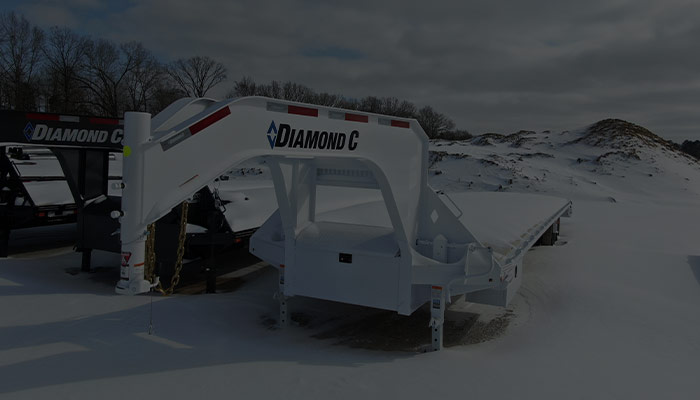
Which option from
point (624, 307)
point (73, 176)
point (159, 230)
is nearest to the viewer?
point (624, 307)

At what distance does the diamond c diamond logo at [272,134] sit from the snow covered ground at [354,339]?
2.04m

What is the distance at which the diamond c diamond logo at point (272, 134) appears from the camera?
4.12 m

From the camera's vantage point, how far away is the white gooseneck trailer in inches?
158

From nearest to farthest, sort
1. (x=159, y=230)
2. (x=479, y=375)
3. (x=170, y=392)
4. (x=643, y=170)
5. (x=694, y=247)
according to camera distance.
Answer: (x=170, y=392) → (x=479, y=375) → (x=159, y=230) → (x=694, y=247) → (x=643, y=170)

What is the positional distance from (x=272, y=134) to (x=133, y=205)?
1292mm

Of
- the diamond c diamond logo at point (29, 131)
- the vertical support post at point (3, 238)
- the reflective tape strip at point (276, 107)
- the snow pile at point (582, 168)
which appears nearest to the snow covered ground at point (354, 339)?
the vertical support post at point (3, 238)

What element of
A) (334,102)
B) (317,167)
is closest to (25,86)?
(334,102)

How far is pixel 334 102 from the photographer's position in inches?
2438

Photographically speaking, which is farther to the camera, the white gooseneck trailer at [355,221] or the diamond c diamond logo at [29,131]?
the diamond c diamond logo at [29,131]

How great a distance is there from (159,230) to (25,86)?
37.7 meters

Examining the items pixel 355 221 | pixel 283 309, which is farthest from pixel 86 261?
pixel 355 221

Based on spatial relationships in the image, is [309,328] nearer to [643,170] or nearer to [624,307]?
[624,307]

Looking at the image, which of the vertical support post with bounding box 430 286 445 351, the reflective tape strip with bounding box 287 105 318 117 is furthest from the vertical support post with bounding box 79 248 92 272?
the vertical support post with bounding box 430 286 445 351

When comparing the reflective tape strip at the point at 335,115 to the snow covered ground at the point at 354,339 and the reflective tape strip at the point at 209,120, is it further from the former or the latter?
the snow covered ground at the point at 354,339
